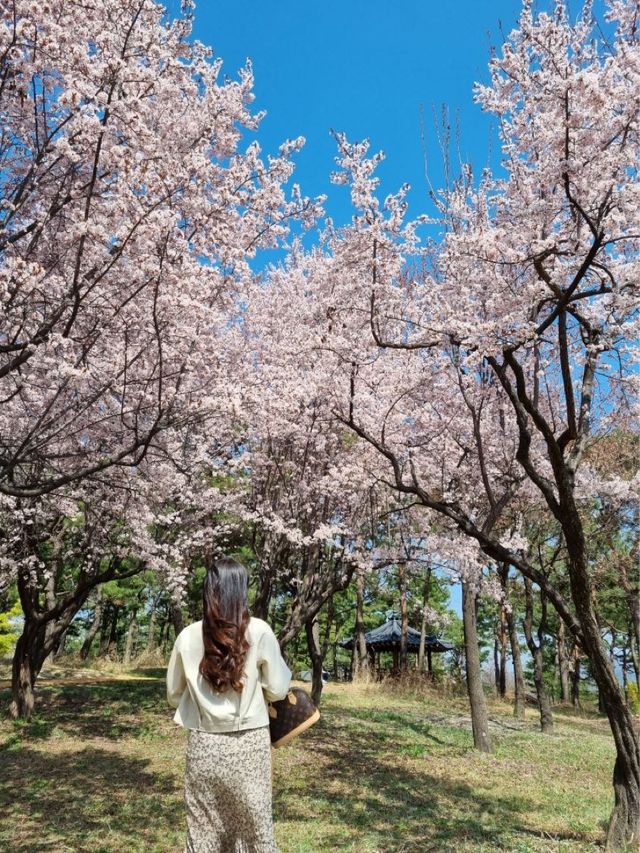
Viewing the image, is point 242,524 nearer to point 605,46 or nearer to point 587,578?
point 587,578

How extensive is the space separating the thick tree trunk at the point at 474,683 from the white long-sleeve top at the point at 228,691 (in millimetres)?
9644

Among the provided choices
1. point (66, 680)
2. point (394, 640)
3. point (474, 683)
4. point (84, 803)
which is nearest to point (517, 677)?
point (474, 683)

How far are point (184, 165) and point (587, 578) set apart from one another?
5.10 m

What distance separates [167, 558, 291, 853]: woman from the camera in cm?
262

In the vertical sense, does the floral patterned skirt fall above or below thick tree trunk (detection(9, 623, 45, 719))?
above

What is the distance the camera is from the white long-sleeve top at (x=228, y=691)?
8.73ft

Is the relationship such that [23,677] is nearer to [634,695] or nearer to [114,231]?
[114,231]

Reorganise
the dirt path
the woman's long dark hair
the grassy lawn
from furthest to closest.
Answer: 1. the dirt path
2. the grassy lawn
3. the woman's long dark hair

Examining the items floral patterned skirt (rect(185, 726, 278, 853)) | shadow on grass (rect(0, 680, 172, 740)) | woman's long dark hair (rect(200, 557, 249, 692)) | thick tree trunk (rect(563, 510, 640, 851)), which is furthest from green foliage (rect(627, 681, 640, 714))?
woman's long dark hair (rect(200, 557, 249, 692))

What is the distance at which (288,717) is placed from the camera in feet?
9.38

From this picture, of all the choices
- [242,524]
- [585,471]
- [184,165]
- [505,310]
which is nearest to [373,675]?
[242,524]

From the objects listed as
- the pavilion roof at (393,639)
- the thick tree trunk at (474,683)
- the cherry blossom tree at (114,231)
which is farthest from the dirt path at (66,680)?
the pavilion roof at (393,639)

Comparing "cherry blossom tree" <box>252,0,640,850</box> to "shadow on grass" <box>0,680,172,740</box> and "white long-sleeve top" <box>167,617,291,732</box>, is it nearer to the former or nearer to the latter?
"white long-sleeve top" <box>167,617,291,732</box>

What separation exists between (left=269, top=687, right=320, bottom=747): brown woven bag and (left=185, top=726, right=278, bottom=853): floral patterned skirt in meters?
0.16
